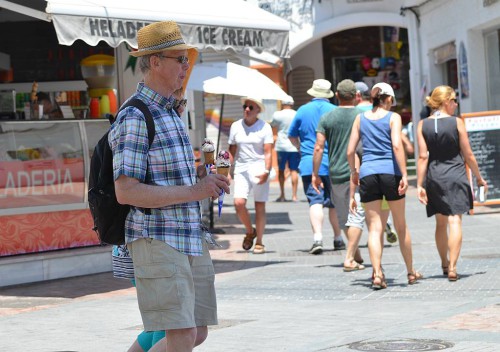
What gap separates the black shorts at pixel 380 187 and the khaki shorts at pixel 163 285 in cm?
527

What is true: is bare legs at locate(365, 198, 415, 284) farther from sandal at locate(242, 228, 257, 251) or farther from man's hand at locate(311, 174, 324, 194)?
sandal at locate(242, 228, 257, 251)

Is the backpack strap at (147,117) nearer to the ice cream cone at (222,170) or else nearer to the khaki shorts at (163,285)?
the khaki shorts at (163,285)

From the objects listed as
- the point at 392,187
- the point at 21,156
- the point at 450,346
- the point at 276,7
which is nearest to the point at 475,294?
the point at 392,187

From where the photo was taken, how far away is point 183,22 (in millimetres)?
11289

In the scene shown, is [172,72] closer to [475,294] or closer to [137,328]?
[137,328]

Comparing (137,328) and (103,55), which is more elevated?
(103,55)

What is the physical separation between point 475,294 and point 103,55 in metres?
5.42

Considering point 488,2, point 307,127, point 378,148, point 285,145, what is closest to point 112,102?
point 307,127

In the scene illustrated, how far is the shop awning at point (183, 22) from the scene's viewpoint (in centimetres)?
1028

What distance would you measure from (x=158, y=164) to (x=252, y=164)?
8.79 metres

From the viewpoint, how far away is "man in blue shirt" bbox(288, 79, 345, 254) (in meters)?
13.3

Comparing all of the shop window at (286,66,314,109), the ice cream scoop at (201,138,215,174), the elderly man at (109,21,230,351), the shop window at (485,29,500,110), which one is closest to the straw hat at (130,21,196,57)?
the elderly man at (109,21,230,351)

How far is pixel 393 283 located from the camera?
10.7m

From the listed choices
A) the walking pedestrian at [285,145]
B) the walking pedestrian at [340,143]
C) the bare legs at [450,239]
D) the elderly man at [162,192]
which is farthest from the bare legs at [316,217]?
the elderly man at [162,192]
